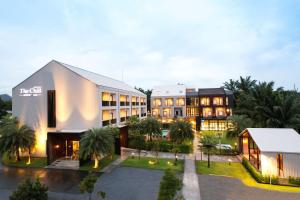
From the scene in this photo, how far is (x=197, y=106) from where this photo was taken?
56.5 m

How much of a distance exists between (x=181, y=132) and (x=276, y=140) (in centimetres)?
1409

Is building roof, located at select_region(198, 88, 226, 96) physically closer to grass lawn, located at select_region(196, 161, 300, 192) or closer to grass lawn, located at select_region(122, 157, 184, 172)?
grass lawn, located at select_region(196, 161, 300, 192)

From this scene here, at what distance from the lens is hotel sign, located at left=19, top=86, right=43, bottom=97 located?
28.7m

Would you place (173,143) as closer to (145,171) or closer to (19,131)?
(145,171)

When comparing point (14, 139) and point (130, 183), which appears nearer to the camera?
point (130, 183)

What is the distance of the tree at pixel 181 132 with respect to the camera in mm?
31797

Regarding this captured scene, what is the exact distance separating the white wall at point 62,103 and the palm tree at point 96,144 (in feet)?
16.6

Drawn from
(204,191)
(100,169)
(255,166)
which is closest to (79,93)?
(100,169)

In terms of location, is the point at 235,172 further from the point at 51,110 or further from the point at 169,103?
the point at 169,103

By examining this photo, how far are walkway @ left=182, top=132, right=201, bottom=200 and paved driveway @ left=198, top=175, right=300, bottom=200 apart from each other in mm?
478

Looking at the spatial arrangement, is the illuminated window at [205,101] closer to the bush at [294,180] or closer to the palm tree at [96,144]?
the bush at [294,180]

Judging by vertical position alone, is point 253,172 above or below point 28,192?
below

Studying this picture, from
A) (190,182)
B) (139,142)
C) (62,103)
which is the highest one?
(62,103)

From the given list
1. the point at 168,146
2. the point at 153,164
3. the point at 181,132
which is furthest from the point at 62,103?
the point at 181,132
